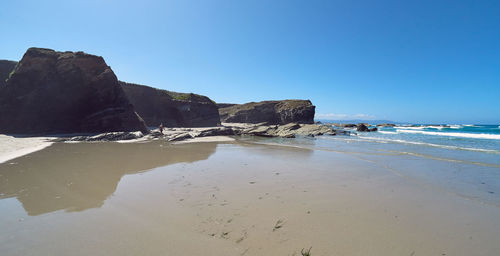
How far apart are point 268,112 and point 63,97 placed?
227ft

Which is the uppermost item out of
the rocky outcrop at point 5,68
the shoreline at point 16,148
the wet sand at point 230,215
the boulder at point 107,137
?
the rocky outcrop at point 5,68

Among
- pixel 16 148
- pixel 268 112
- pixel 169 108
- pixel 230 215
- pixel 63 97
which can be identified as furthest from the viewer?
pixel 268 112

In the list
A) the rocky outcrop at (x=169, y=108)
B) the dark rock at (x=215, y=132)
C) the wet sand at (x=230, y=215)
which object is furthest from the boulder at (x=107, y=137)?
the rocky outcrop at (x=169, y=108)

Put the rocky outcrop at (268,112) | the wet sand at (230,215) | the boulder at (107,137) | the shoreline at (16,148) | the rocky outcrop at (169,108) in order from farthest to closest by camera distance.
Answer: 1. the rocky outcrop at (268,112)
2. the rocky outcrop at (169,108)
3. the boulder at (107,137)
4. the shoreline at (16,148)
5. the wet sand at (230,215)

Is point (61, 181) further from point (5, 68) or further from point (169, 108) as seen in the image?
point (5, 68)

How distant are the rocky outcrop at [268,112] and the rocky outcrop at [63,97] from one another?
58844 mm

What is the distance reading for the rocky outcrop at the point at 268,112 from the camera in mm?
78312

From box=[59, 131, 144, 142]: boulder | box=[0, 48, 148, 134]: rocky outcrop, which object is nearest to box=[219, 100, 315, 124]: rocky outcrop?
box=[0, 48, 148, 134]: rocky outcrop

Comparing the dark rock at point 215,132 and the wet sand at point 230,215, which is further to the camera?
the dark rock at point 215,132

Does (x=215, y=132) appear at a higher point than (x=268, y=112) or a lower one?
lower

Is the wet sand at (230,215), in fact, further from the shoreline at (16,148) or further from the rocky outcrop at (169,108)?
the rocky outcrop at (169,108)

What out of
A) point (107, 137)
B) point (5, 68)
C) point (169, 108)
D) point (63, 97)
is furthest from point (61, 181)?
point (5, 68)

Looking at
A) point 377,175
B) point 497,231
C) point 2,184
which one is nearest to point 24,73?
point 2,184

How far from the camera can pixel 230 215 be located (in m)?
4.59
